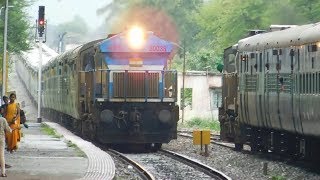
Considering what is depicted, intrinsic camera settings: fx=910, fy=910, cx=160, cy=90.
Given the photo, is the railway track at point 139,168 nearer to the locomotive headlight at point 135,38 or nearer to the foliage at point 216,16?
the locomotive headlight at point 135,38

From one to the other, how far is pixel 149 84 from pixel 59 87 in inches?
632

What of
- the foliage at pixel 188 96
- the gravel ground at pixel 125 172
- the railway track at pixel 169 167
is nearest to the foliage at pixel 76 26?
the foliage at pixel 188 96

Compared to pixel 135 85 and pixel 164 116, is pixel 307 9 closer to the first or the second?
pixel 135 85

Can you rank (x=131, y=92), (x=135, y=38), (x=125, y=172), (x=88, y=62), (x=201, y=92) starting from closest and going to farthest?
(x=125, y=172) < (x=131, y=92) < (x=135, y=38) < (x=88, y=62) < (x=201, y=92)

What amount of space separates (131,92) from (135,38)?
1.98 metres

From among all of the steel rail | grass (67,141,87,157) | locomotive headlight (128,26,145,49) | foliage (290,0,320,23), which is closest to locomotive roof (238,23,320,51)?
locomotive headlight (128,26,145,49)

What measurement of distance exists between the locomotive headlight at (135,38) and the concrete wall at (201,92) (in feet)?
99.7

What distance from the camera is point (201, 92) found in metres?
61.6

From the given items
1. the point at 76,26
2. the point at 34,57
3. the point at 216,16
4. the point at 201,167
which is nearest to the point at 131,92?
the point at 201,167

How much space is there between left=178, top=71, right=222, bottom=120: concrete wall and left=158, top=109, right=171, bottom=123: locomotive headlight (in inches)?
1259

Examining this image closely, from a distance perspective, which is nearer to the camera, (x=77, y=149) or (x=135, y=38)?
(x=77, y=149)

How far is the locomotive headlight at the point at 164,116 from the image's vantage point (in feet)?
95.1

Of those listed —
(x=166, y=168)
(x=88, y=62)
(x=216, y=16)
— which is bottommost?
(x=166, y=168)

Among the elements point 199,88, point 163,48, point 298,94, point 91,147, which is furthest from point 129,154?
point 199,88
